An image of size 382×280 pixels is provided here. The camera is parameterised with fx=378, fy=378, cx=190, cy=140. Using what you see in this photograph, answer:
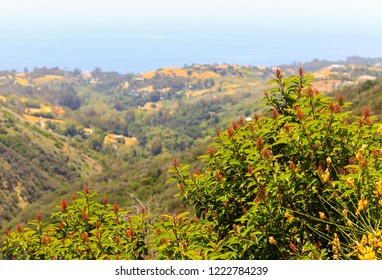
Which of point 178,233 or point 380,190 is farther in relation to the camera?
point 178,233

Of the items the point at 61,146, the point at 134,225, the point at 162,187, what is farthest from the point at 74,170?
the point at 134,225

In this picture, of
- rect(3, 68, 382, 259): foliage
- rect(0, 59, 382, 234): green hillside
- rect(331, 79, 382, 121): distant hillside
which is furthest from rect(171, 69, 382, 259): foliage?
rect(0, 59, 382, 234): green hillside

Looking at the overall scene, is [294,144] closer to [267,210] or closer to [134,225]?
[267,210]

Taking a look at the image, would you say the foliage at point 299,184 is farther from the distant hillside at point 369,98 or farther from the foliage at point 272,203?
the distant hillside at point 369,98

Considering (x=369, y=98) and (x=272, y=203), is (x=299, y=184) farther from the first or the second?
(x=369, y=98)

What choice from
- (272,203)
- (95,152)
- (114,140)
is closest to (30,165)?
(95,152)

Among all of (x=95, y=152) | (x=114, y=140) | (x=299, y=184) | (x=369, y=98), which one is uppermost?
(x=299, y=184)

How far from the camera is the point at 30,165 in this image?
10594 cm

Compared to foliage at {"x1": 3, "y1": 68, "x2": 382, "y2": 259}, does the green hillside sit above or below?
below

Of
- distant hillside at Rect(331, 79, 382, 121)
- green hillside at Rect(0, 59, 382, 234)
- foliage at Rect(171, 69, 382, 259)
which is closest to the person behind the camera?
foliage at Rect(171, 69, 382, 259)

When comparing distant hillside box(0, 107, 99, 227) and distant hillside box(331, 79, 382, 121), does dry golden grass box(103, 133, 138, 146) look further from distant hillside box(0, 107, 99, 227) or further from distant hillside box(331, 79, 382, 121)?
distant hillside box(331, 79, 382, 121)

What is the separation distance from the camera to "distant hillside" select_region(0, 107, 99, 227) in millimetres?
92062
